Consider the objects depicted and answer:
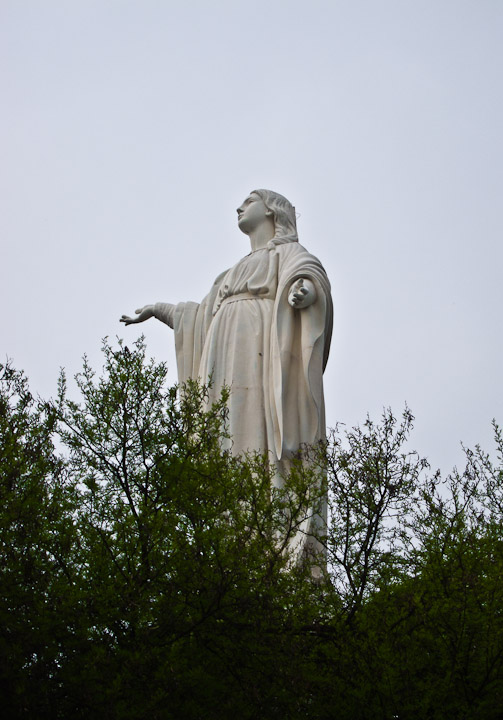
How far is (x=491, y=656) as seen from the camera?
9.75 m

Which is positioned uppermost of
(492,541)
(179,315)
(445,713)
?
(179,315)

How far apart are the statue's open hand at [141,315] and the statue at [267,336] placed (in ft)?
1.12

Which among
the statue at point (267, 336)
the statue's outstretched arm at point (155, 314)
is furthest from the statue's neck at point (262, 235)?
the statue's outstretched arm at point (155, 314)

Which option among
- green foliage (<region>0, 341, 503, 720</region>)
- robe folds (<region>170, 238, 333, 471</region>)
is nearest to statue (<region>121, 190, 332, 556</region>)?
robe folds (<region>170, 238, 333, 471</region>)

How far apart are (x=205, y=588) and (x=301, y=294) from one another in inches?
190

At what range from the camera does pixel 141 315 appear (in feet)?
51.3

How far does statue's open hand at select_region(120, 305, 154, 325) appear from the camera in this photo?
15.6 metres

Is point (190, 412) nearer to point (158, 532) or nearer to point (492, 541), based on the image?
point (158, 532)

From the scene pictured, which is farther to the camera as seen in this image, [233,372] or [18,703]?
[233,372]

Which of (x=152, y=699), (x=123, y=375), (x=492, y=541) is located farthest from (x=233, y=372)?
(x=152, y=699)

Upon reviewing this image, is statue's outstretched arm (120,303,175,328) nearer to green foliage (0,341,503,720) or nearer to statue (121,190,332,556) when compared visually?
statue (121,190,332,556)

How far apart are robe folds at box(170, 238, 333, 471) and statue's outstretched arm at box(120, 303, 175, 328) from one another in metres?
0.50

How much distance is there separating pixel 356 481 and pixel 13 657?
3.54 meters

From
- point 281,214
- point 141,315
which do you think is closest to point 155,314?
point 141,315
